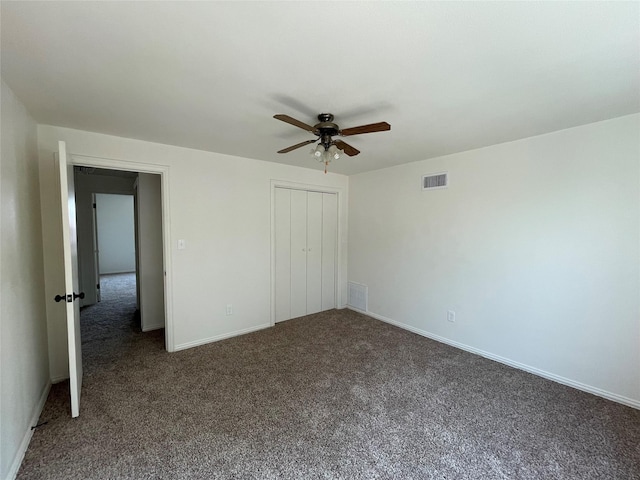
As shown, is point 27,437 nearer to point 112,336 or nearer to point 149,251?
point 112,336

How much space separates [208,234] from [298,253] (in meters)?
1.37

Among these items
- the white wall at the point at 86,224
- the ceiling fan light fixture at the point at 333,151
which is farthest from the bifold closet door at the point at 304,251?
the white wall at the point at 86,224

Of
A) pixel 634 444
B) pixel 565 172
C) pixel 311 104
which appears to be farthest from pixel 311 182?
pixel 634 444

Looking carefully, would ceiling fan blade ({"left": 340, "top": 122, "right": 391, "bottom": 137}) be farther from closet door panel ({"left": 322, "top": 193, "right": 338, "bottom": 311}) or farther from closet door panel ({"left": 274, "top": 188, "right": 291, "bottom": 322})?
closet door panel ({"left": 322, "top": 193, "right": 338, "bottom": 311})

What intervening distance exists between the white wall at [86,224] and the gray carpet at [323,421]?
94.1 inches

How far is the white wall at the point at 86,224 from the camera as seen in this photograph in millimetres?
4777

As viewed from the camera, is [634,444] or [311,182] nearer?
[634,444]

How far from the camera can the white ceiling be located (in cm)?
115

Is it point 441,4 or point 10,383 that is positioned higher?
point 441,4

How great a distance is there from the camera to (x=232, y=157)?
3.43 metres

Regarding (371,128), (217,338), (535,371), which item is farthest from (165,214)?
(535,371)

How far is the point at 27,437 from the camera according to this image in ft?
5.90

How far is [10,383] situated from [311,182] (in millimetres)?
3481

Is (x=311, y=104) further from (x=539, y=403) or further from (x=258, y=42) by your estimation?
(x=539, y=403)
